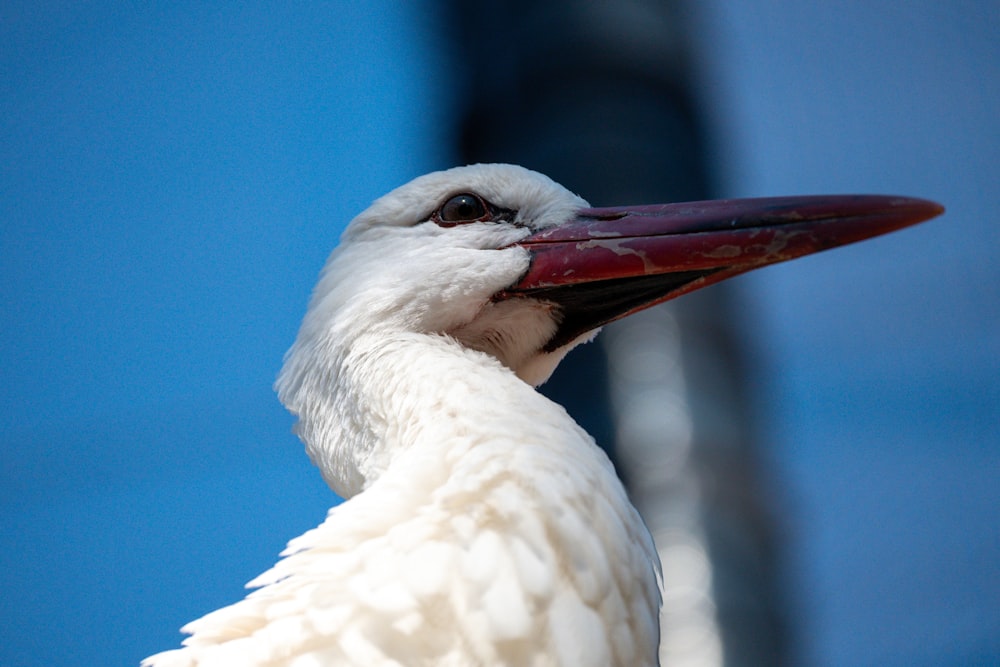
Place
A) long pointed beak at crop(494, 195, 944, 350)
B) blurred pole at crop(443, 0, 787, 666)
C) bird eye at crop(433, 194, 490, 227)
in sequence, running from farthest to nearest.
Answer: blurred pole at crop(443, 0, 787, 666), bird eye at crop(433, 194, 490, 227), long pointed beak at crop(494, 195, 944, 350)

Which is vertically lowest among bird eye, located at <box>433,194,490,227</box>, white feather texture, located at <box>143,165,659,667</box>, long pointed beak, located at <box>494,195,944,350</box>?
white feather texture, located at <box>143,165,659,667</box>

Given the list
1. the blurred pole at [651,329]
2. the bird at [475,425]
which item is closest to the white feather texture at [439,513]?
the bird at [475,425]

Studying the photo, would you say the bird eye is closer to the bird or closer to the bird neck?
the bird

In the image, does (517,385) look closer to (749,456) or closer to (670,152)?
(749,456)

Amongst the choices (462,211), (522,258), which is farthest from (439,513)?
(462,211)

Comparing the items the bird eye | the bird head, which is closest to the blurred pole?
the bird head

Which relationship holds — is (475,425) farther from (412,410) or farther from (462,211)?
(462,211)

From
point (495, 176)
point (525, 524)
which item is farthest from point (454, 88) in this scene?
point (525, 524)

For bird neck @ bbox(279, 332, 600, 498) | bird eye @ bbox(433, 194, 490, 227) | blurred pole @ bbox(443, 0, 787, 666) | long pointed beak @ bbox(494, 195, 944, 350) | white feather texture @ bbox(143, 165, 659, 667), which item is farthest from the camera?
blurred pole @ bbox(443, 0, 787, 666)

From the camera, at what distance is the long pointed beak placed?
1.42 m

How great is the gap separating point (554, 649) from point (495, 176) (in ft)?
2.89

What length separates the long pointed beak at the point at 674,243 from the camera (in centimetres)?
142

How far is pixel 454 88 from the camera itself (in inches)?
177

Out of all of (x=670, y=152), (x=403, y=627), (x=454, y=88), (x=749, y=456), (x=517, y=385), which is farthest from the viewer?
(x=454, y=88)
